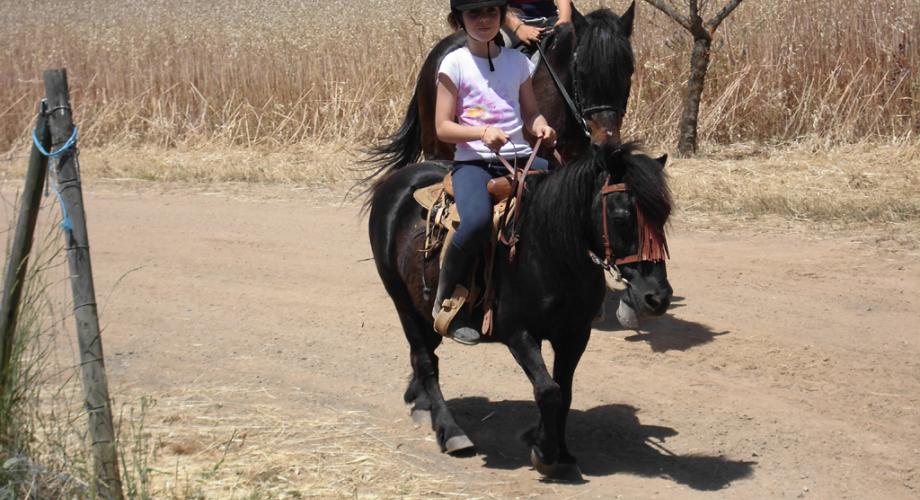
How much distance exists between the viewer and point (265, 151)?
14891 mm

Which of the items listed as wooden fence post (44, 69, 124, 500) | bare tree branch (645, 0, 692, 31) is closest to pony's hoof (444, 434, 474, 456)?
wooden fence post (44, 69, 124, 500)

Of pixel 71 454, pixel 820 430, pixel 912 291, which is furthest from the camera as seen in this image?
pixel 912 291

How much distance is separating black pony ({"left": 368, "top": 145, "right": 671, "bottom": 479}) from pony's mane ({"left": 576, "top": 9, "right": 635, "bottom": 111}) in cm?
182

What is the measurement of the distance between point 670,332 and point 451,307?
2.67 meters

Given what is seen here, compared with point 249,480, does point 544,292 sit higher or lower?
higher

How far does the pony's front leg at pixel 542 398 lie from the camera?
201 inches

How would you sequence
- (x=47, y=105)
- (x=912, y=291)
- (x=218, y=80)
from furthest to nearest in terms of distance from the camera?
(x=218, y=80) → (x=912, y=291) → (x=47, y=105)

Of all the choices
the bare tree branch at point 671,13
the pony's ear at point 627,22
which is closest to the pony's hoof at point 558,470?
the pony's ear at point 627,22

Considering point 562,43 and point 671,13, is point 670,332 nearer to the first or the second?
point 562,43

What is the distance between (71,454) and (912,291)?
585 centimetres

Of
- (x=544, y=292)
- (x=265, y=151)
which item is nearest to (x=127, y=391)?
(x=544, y=292)

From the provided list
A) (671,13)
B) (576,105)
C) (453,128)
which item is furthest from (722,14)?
(453,128)

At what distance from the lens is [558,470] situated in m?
5.31

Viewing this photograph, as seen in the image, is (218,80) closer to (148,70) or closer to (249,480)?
(148,70)
